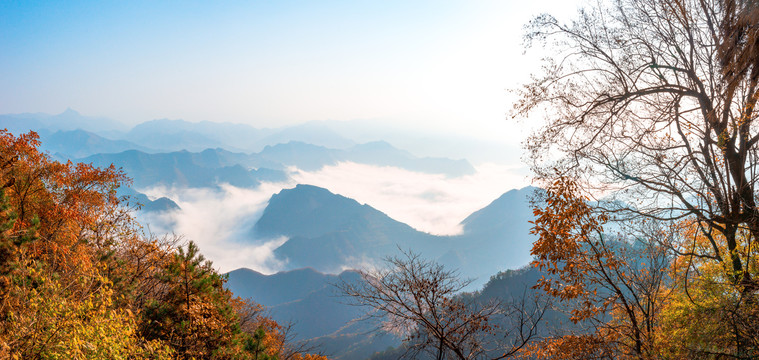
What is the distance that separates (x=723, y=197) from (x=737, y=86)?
228cm

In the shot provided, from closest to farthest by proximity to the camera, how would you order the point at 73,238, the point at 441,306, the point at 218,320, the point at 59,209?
1. the point at 441,306
2. the point at 218,320
3. the point at 73,238
4. the point at 59,209

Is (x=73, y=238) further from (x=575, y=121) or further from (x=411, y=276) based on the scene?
(x=575, y=121)

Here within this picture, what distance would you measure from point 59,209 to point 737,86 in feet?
91.2

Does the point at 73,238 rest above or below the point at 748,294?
above

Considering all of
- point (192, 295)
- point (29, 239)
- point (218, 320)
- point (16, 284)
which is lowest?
point (218, 320)

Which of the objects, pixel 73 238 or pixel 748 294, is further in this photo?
pixel 73 238

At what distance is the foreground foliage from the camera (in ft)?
27.1

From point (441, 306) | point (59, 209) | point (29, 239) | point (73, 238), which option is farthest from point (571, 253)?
point (59, 209)

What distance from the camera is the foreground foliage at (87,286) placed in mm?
8258

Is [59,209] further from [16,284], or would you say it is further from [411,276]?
[411,276]

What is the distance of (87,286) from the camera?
10.3 metres

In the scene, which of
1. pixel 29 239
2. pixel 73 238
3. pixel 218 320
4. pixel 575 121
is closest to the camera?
pixel 575 121

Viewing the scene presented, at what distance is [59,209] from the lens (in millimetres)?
20000

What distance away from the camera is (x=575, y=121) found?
9.60 metres
